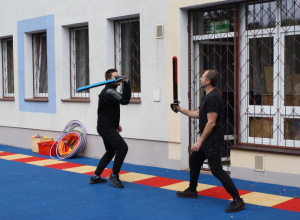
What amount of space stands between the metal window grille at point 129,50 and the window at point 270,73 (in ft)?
9.03

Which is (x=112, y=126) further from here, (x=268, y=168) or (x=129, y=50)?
(x=129, y=50)

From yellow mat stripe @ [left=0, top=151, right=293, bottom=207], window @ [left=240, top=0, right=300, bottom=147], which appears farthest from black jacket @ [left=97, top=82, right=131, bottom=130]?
window @ [left=240, top=0, right=300, bottom=147]

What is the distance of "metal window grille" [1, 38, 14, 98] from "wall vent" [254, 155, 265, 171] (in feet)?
28.8

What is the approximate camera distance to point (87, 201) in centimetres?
702

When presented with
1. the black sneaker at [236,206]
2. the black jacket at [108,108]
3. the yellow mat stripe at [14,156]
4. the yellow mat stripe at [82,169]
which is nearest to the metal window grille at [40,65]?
the yellow mat stripe at [14,156]

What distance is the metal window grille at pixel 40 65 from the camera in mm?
13180

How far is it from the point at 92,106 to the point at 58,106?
135 centimetres

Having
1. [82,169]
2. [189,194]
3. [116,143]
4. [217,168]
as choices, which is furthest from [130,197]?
[82,169]

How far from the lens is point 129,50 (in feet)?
35.2

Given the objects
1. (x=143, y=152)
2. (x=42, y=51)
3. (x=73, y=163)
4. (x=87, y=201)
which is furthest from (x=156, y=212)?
(x=42, y=51)

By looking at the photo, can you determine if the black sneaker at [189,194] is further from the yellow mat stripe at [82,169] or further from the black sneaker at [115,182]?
the yellow mat stripe at [82,169]

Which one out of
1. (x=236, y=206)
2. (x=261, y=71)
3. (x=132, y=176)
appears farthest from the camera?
(x=132, y=176)

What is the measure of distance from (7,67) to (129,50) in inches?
212

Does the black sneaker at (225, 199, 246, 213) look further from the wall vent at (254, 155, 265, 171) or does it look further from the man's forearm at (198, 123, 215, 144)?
the wall vent at (254, 155, 265, 171)
